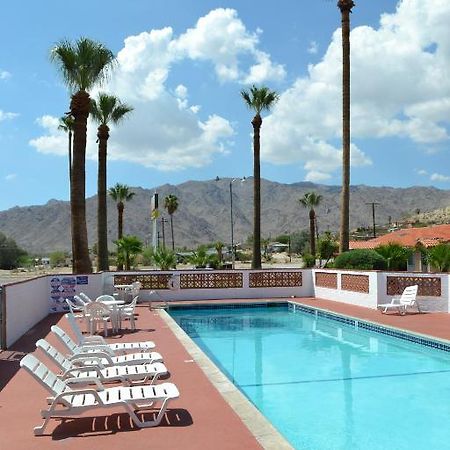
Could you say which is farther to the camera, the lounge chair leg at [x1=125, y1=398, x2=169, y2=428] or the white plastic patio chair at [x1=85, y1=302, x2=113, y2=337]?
the white plastic patio chair at [x1=85, y1=302, x2=113, y2=337]

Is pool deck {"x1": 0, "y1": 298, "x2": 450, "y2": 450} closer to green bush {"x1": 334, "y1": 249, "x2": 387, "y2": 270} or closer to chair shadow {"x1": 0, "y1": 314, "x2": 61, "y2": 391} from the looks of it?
chair shadow {"x1": 0, "y1": 314, "x2": 61, "y2": 391}

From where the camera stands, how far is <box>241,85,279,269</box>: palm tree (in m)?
31.2

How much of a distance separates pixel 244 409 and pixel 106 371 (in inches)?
77.8

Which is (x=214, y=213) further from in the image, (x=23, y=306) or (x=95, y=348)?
(x=95, y=348)

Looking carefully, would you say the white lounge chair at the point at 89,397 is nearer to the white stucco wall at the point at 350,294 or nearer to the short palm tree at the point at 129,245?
the white stucco wall at the point at 350,294

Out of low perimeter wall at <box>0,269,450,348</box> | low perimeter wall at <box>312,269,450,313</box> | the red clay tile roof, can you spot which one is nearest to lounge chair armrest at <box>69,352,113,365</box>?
low perimeter wall at <box>0,269,450,348</box>

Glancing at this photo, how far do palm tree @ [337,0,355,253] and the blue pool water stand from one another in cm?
870

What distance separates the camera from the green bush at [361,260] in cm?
2212

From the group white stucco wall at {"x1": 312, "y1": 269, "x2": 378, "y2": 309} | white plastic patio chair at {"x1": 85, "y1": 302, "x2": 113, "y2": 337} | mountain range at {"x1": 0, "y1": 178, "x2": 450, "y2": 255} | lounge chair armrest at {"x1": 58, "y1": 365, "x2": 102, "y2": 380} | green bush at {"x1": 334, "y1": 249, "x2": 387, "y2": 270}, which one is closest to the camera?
lounge chair armrest at {"x1": 58, "y1": 365, "x2": 102, "y2": 380}

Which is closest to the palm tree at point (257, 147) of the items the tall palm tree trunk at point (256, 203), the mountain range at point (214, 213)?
the tall palm tree trunk at point (256, 203)

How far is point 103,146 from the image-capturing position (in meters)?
28.4

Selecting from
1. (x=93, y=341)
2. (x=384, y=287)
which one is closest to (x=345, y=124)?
(x=384, y=287)

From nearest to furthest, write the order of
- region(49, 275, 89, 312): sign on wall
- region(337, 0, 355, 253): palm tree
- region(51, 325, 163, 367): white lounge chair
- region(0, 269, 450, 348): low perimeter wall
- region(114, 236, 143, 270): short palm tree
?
region(51, 325, 163, 367): white lounge chair → region(0, 269, 450, 348): low perimeter wall → region(49, 275, 89, 312): sign on wall → region(337, 0, 355, 253): palm tree → region(114, 236, 143, 270): short palm tree

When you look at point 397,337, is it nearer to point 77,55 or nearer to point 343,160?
point 343,160
